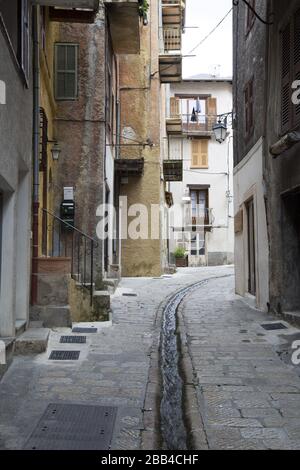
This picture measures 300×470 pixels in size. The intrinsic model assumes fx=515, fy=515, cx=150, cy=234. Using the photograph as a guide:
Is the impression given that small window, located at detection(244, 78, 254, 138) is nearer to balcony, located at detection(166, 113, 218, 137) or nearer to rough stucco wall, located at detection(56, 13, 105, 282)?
rough stucco wall, located at detection(56, 13, 105, 282)

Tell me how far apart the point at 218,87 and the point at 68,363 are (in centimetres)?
3003

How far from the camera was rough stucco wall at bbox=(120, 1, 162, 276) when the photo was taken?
18.9m

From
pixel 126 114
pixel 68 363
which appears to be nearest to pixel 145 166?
pixel 126 114

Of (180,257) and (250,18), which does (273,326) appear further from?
(180,257)

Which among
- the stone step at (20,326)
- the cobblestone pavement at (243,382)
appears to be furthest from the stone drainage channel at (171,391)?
the stone step at (20,326)

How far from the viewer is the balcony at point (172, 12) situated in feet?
71.3

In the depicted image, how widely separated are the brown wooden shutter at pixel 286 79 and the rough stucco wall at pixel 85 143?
452 centimetres

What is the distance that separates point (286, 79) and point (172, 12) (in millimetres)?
14633

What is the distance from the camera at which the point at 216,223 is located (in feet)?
109

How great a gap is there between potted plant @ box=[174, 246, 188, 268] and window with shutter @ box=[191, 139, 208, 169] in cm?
651

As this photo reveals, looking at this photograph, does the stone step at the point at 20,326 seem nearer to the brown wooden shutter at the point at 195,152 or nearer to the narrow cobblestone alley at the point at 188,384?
the narrow cobblestone alley at the point at 188,384

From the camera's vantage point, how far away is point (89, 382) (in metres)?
5.64

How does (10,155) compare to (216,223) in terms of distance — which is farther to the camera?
(216,223)
